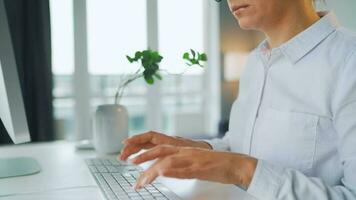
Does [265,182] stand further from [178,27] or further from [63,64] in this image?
[178,27]

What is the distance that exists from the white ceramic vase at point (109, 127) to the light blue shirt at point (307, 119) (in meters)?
0.46

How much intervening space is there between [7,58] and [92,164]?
0.36 m

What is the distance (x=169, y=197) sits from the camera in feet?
2.52

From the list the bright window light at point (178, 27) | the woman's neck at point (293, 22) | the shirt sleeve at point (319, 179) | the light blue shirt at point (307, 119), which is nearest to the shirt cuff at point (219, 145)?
the light blue shirt at point (307, 119)

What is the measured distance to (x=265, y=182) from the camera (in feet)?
2.30

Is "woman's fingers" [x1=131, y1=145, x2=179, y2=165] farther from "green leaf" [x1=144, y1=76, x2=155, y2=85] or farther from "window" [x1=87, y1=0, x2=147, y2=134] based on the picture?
"window" [x1=87, y1=0, x2=147, y2=134]

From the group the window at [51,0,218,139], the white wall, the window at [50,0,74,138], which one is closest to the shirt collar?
the white wall

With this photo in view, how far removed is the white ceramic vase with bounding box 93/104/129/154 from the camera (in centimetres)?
133

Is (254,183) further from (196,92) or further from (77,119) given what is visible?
(196,92)

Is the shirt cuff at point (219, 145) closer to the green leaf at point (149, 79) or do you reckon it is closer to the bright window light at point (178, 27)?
the green leaf at point (149, 79)

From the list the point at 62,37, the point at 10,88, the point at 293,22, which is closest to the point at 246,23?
the point at 293,22

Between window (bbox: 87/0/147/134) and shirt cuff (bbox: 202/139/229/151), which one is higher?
window (bbox: 87/0/147/134)

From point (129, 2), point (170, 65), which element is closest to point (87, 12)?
point (129, 2)

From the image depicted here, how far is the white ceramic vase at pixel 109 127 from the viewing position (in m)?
1.33
